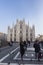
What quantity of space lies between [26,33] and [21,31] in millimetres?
4152

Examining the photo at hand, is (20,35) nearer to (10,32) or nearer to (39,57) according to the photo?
(10,32)

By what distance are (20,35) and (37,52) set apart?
1786 inches

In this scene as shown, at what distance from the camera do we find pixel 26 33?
202ft

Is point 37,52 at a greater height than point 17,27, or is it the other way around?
point 17,27

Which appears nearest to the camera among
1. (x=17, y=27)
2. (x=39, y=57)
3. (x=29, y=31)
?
(x=39, y=57)

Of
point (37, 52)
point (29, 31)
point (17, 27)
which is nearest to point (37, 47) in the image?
point (37, 52)

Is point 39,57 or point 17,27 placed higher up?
point 17,27

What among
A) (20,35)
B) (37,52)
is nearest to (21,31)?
(20,35)

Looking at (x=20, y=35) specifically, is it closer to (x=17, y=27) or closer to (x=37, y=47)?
(x=17, y=27)

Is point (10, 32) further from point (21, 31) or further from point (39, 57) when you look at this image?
point (39, 57)

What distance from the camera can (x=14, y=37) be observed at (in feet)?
201

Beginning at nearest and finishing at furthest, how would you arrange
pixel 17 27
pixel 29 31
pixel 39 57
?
pixel 39 57
pixel 17 27
pixel 29 31

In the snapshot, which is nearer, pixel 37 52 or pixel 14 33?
pixel 37 52

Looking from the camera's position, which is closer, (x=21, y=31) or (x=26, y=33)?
(x=21, y=31)
